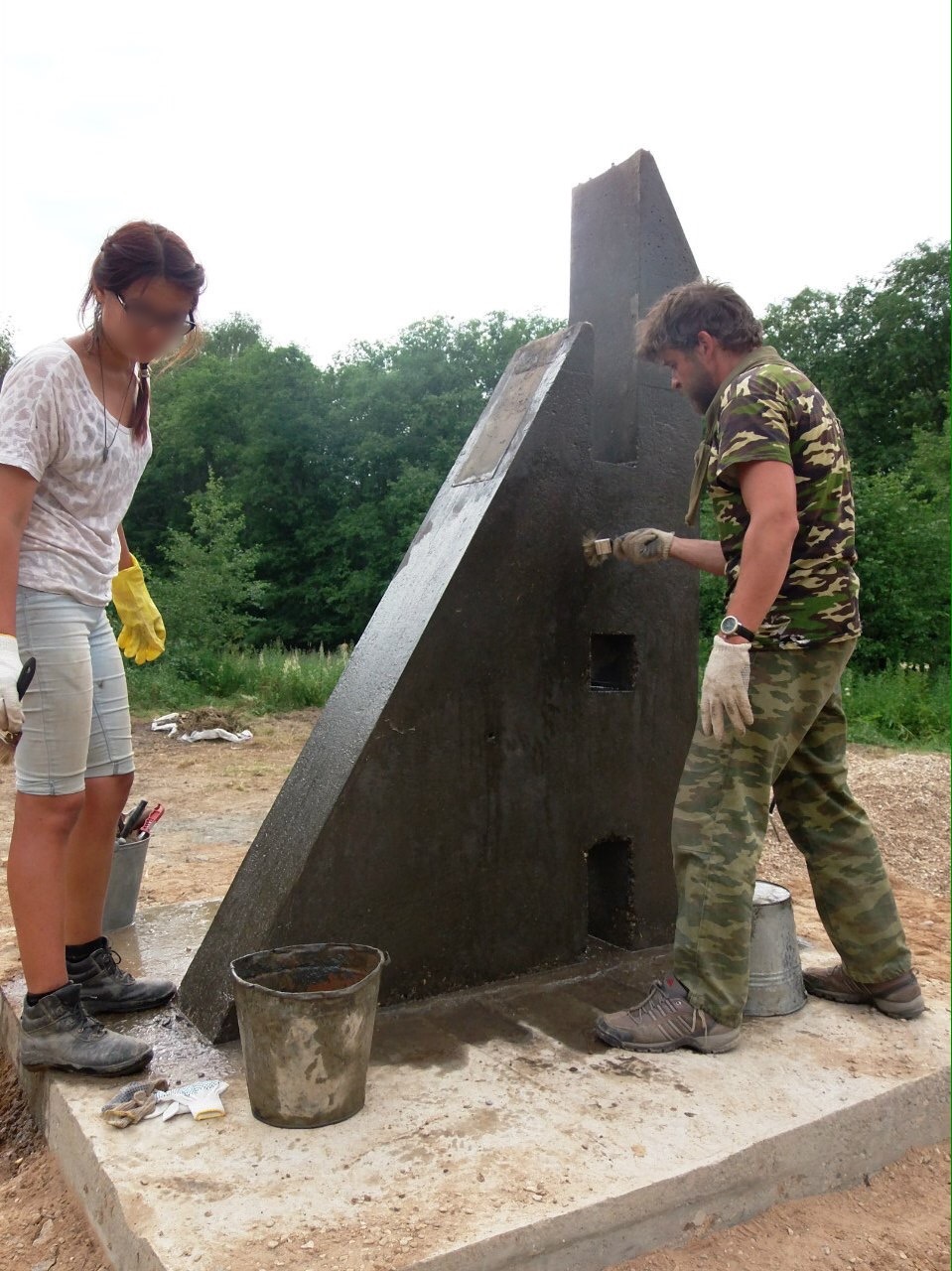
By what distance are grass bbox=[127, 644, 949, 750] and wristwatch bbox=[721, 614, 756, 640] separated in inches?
310

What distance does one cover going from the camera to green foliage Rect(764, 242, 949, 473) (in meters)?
26.1

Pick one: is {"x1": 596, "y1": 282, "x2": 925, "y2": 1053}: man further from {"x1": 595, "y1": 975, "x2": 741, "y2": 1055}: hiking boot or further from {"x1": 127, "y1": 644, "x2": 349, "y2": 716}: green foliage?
{"x1": 127, "y1": 644, "x2": 349, "y2": 716}: green foliage

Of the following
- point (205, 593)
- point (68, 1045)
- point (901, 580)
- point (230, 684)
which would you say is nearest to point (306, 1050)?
point (68, 1045)

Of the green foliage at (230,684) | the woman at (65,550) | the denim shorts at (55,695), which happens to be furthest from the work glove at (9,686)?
the green foliage at (230,684)

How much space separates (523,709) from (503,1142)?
125 centimetres

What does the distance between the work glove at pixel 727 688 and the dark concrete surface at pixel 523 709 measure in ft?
2.06

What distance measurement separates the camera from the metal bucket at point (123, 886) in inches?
142

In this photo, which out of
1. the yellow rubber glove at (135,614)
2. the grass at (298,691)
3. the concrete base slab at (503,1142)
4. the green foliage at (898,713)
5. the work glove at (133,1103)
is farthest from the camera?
the grass at (298,691)

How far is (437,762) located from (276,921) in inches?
24.5

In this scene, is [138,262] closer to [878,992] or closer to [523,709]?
[523,709]

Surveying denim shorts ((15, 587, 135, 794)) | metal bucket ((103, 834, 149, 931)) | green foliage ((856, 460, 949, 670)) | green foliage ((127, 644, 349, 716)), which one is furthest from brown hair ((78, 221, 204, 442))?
green foliage ((856, 460, 949, 670))

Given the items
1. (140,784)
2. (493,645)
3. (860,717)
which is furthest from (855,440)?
(493,645)

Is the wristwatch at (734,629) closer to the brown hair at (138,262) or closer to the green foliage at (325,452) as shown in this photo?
the brown hair at (138,262)

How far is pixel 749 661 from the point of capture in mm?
2695
